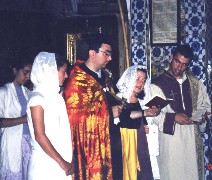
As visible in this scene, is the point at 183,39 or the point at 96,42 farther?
the point at 183,39

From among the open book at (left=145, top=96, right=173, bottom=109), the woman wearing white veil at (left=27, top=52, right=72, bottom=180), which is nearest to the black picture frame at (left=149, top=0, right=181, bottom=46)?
the open book at (left=145, top=96, right=173, bottom=109)

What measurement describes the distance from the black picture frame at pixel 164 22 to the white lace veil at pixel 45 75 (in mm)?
2597

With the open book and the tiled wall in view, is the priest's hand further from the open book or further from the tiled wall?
the tiled wall

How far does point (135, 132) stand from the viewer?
411cm

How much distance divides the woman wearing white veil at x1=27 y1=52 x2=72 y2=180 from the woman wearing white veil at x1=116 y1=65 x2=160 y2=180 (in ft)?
3.87

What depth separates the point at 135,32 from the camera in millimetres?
5246

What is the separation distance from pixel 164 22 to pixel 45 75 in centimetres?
281

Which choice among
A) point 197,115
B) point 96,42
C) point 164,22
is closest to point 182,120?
point 197,115

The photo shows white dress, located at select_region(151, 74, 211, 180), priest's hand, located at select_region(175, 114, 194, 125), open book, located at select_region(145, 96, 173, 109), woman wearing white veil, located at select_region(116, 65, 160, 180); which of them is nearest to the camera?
open book, located at select_region(145, 96, 173, 109)

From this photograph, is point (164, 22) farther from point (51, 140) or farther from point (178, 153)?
point (51, 140)

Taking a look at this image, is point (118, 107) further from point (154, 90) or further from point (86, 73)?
point (154, 90)

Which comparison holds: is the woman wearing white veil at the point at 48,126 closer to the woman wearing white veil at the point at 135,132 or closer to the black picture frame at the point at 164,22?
the woman wearing white veil at the point at 135,132

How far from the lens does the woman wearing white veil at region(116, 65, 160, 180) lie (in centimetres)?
395

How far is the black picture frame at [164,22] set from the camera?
16.8 feet
